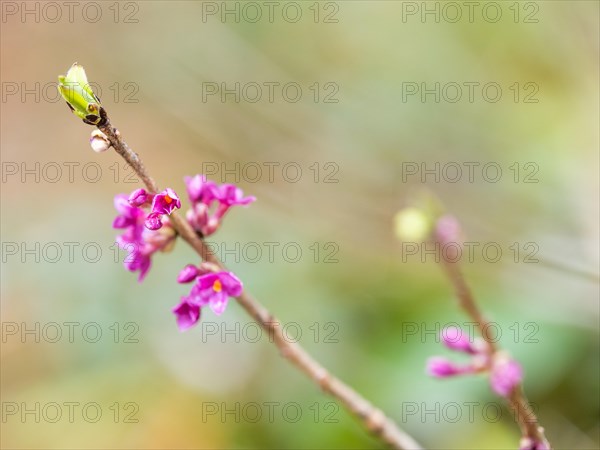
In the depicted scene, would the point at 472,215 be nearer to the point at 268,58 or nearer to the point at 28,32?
the point at 268,58

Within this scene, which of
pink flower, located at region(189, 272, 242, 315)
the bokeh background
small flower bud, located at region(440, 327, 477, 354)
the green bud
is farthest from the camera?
the bokeh background

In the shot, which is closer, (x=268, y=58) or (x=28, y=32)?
(x=268, y=58)

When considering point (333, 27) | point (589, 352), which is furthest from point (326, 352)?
point (333, 27)

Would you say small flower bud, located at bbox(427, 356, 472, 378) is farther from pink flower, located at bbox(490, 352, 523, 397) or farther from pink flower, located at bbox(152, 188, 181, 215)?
pink flower, located at bbox(152, 188, 181, 215)

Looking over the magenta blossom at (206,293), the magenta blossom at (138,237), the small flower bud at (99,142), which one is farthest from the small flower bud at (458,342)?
the small flower bud at (99,142)

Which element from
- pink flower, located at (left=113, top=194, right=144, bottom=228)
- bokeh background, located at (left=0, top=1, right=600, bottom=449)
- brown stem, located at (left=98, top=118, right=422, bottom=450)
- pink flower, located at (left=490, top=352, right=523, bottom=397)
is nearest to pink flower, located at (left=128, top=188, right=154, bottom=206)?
brown stem, located at (left=98, top=118, right=422, bottom=450)
